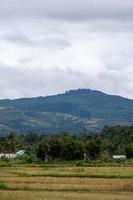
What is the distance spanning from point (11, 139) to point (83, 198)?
391 feet

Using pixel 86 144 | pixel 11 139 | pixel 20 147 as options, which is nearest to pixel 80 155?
pixel 86 144

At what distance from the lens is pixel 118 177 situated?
68.6 meters

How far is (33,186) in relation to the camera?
5272 cm

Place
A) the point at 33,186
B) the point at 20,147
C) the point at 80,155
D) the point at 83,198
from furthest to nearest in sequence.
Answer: the point at 20,147, the point at 80,155, the point at 33,186, the point at 83,198

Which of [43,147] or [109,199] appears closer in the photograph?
[109,199]

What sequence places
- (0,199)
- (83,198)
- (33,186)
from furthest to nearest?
1. (33,186)
2. (83,198)
3. (0,199)

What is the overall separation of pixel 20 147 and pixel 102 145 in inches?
1791

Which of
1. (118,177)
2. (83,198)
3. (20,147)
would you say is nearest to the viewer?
(83,198)

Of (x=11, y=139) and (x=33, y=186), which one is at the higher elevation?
(x=11, y=139)

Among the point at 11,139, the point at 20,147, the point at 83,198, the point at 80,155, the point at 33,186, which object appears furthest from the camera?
the point at 20,147

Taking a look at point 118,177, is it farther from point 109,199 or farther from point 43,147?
point 43,147

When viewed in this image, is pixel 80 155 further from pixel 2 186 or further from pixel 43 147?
pixel 2 186

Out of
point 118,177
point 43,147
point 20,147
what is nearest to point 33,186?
point 118,177

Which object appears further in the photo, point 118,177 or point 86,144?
point 86,144
